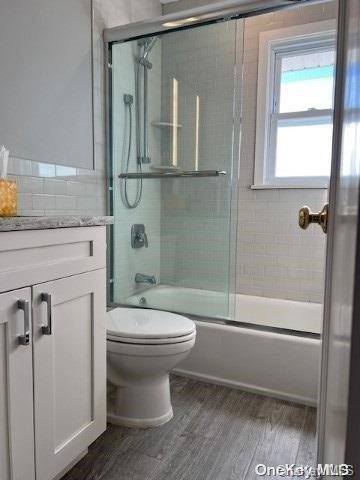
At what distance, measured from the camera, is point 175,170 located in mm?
2355

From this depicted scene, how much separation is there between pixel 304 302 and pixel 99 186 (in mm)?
1613

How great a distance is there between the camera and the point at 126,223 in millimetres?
2375

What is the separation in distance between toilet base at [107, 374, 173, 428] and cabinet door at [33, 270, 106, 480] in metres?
0.25

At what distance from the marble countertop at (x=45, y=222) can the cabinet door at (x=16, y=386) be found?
176mm

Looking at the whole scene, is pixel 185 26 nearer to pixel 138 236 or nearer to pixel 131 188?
pixel 131 188

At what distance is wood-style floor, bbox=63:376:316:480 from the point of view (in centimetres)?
133

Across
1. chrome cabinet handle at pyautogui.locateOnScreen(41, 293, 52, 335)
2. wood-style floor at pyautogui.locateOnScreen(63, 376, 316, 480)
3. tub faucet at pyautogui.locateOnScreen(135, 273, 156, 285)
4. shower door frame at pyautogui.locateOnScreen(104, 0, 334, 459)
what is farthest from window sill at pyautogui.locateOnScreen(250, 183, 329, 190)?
chrome cabinet handle at pyautogui.locateOnScreen(41, 293, 52, 335)

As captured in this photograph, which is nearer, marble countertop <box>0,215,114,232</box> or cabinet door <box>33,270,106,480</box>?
marble countertop <box>0,215,114,232</box>

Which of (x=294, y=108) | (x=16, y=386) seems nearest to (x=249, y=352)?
(x=16, y=386)

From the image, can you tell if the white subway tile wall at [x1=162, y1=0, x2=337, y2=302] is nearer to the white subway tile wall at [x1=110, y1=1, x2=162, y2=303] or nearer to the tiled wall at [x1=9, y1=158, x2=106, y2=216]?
the white subway tile wall at [x1=110, y1=1, x2=162, y2=303]

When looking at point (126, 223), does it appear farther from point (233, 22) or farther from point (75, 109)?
point (233, 22)

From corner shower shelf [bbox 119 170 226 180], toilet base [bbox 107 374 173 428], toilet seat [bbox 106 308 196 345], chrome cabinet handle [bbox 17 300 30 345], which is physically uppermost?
corner shower shelf [bbox 119 170 226 180]

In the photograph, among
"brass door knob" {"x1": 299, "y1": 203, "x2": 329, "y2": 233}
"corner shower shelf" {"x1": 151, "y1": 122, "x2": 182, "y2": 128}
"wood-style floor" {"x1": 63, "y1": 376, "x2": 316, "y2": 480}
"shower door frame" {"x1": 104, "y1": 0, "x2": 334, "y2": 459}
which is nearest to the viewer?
"brass door knob" {"x1": 299, "y1": 203, "x2": 329, "y2": 233}

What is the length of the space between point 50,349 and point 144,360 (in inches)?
20.3
